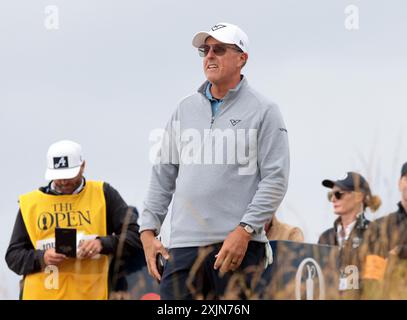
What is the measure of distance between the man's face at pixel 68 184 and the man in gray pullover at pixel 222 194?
2.08m

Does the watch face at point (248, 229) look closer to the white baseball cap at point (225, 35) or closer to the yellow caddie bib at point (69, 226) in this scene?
the white baseball cap at point (225, 35)

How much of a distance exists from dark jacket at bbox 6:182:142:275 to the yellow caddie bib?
0.18ft

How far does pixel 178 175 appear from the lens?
6.43m

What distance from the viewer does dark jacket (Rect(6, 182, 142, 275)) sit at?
8.23m

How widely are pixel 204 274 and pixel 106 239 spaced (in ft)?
6.96

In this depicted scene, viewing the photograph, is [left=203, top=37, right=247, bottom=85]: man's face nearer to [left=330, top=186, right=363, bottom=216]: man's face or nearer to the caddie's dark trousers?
the caddie's dark trousers

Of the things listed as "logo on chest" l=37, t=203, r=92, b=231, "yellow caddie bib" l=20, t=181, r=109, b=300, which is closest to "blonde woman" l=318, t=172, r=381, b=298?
"yellow caddie bib" l=20, t=181, r=109, b=300

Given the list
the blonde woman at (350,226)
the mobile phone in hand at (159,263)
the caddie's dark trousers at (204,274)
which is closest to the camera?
the blonde woman at (350,226)

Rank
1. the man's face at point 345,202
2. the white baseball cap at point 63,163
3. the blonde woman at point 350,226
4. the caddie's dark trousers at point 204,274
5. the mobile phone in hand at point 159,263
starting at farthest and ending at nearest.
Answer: the white baseball cap at point 63,163
the man's face at point 345,202
the mobile phone in hand at point 159,263
the caddie's dark trousers at point 204,274
the blonde woman at point 350,226

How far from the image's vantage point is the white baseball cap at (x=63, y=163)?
832 cm

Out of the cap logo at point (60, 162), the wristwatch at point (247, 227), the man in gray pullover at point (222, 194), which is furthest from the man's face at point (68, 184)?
the wristwatch at point (247, 227)
